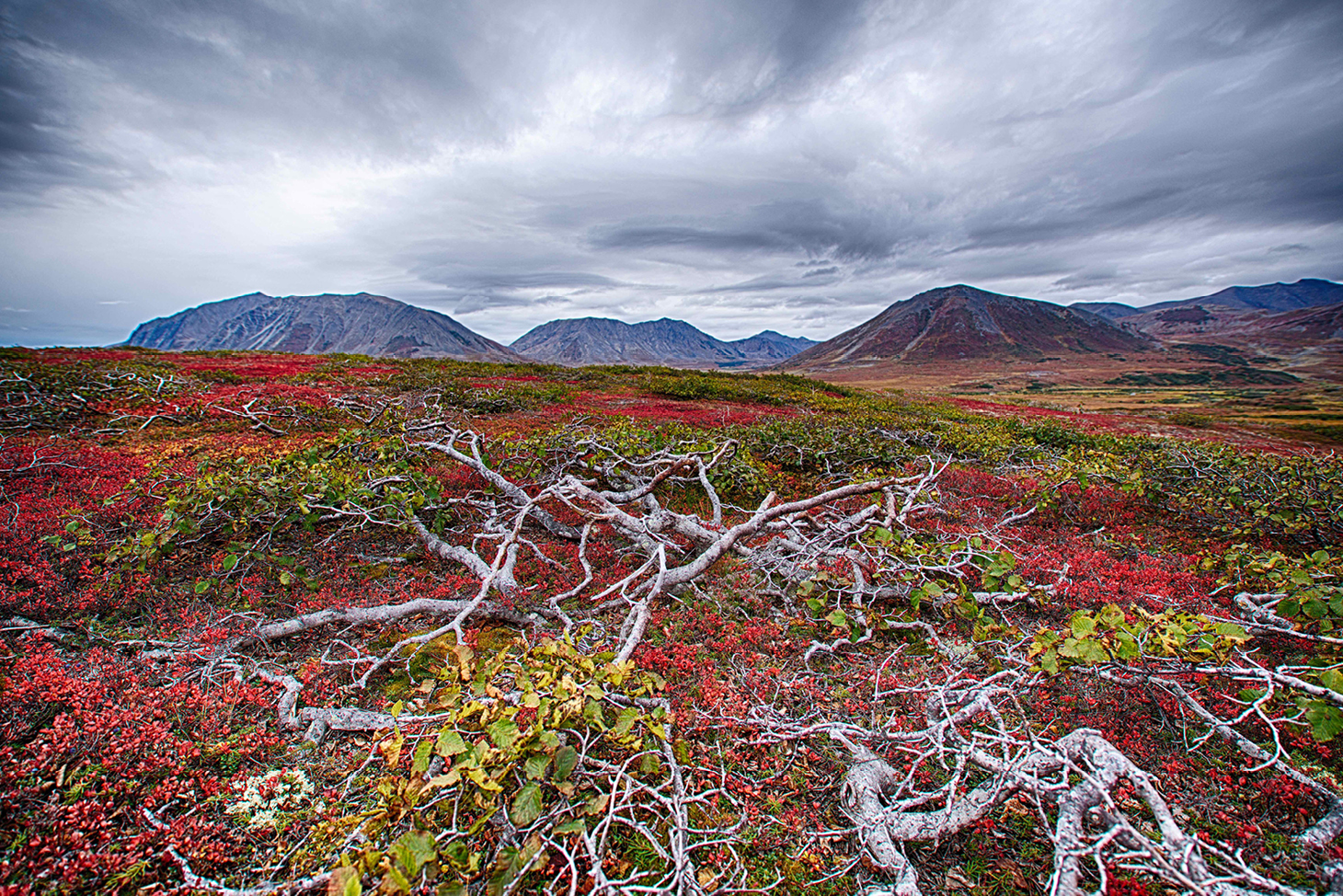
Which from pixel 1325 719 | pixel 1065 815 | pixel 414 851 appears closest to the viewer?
pixel 414 851

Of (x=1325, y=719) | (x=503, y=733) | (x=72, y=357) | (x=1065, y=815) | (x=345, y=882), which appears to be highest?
(x=72, y=357)

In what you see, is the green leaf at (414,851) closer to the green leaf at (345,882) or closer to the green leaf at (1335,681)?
the green leaf at (345,882)

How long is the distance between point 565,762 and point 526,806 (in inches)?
10.0

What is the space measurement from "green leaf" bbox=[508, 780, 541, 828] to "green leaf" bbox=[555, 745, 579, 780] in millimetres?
159

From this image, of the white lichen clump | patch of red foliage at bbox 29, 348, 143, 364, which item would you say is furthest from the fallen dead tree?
patch of red foliage at bbox 29, 348, 143, 364

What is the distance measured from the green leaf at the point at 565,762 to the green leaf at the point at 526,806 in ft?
0.52

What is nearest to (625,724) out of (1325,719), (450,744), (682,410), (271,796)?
(450,744)

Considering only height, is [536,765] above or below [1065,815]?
above

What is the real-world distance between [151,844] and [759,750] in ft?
11.2

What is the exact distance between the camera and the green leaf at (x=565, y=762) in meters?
2.38

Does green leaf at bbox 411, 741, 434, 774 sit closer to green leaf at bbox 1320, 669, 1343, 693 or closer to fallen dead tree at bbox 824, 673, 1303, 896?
fallen dead tree at bbox 824, 673, 1303, 896

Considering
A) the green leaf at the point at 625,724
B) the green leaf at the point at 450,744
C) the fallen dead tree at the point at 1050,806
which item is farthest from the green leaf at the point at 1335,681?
the green leaf at the point at 450,744

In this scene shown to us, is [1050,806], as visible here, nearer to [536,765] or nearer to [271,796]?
[536,765]

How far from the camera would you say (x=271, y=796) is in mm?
2791
